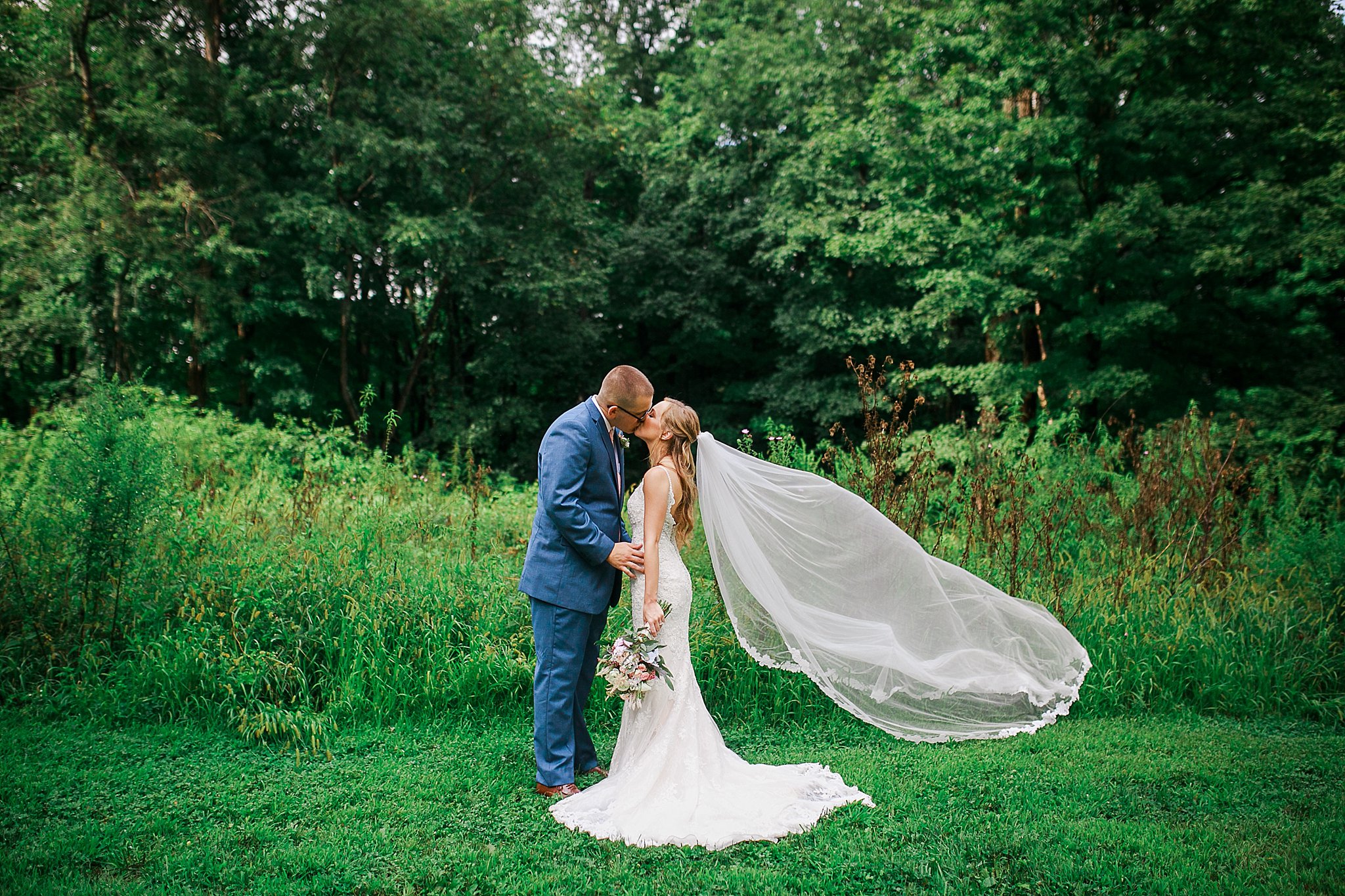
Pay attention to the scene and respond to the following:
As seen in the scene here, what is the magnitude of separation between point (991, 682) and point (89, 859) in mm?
4786

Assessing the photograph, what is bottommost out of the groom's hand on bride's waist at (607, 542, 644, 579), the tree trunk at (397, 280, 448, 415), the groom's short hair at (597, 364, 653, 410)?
the groom's hand on bride's waist at (607, 542, 644, 579)

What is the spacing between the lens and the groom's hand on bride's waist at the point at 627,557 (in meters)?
4.11

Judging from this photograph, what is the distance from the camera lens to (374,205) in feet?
54.9

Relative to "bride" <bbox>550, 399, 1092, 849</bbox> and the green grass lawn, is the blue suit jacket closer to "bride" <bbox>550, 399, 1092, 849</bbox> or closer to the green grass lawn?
"bride" <bbox>550, 399, 1092, 849</bbox>

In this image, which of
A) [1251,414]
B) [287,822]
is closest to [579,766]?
[287,822]

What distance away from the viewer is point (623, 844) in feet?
11.7

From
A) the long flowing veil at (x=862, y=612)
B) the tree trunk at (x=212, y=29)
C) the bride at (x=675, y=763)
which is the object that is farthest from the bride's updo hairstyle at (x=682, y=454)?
the tree trunk at (x=212, y=29)

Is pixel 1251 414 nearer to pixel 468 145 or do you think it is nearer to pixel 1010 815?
A: pixel 1010 815

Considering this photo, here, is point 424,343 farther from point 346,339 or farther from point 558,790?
point 558,790

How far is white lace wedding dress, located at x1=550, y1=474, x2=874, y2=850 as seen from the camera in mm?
3676

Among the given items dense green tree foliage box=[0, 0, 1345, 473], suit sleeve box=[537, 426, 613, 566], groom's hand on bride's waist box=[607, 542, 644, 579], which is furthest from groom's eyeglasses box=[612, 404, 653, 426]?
dense green tree foliage box=[0, 0, 1345, 473]

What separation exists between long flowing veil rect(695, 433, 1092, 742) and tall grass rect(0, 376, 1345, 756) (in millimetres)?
707

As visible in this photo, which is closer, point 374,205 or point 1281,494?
point 1281,494

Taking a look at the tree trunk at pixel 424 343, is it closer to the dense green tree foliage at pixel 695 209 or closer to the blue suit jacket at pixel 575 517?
the dense green tree foliage at pixel 695 209
